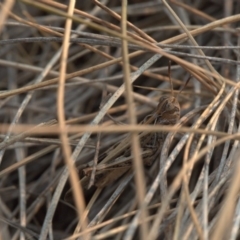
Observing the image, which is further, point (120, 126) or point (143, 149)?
point (143, 149)

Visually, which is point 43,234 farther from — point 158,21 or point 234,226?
point 158,21

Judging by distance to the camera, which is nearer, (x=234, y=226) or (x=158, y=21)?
(x=234, y=226)

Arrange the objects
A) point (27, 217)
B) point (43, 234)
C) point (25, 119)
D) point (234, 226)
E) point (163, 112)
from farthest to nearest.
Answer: point (25, 119) < point (27, 217) < point (163, 112) < point (43, 234) < point (234, 226)

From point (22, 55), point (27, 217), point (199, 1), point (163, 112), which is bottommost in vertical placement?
point (27, 217)

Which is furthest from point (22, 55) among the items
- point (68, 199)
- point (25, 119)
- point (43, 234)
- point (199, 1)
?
point (43, 234)

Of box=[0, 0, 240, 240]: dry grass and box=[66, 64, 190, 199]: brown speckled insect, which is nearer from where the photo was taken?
box=[0, 0, 240, 240]: dry grass

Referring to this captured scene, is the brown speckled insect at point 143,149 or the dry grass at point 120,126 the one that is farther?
the brown speckled insect at point 143,149

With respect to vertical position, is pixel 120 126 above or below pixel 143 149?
above

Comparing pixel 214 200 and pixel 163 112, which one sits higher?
pixel 163 112
